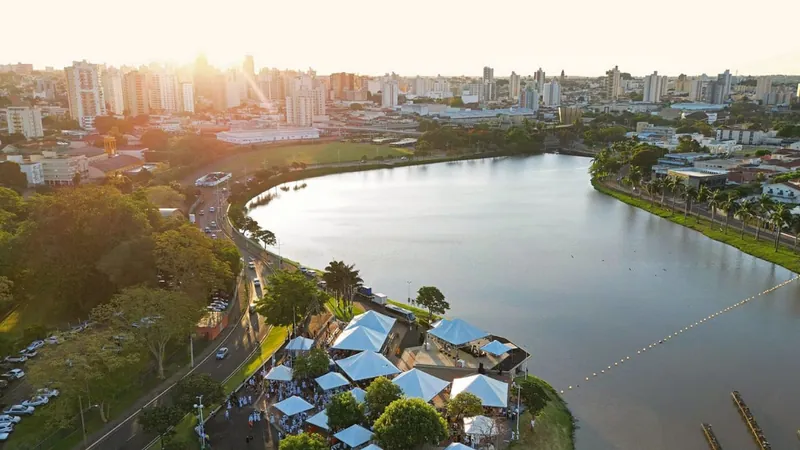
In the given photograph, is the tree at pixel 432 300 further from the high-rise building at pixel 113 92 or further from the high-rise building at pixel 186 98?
the high-rise building at pixel 186 98

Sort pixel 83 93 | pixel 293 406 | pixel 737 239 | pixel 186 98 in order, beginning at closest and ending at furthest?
pixel 293 406 → pixel 737 239 → pixel 83 93 → pixel 186 98

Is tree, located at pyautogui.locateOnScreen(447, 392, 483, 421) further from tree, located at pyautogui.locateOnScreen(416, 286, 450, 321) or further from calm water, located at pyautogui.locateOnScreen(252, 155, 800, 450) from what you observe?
tree, located at pyautogui.locateOnScreen(416, 286, 450, 321)

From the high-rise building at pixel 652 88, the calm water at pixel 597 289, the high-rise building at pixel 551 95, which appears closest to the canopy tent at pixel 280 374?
the calm water at pixel 597 289

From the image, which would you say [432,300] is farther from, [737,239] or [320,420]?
[737,239]

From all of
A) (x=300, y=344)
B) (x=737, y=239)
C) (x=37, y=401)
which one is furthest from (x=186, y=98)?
(x=37, y=401)

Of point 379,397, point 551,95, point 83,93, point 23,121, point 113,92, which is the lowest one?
point 379,397
